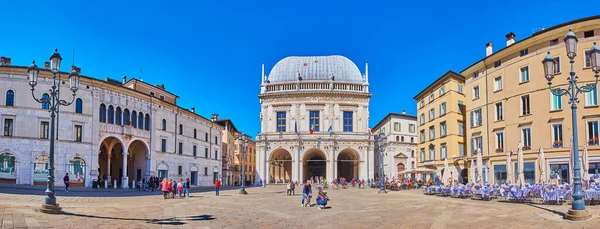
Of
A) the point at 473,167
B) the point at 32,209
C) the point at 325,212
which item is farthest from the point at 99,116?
the point at 473,167

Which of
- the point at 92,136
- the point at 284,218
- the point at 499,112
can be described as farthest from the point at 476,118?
the point at 92,136

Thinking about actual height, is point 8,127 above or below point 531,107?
below

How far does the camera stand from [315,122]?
72.9 meters

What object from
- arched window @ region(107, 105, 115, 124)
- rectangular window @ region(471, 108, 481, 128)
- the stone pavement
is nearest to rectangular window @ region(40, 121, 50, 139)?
arched window @ region(107, 105, 115, 124)

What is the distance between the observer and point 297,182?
68.8 metres

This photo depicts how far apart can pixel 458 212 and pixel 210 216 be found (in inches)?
402

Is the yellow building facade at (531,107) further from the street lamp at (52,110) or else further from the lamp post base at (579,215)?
the street lamp at (52,110)

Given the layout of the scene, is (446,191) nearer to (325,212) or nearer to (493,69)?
(493,69)

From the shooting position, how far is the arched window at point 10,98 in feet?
119

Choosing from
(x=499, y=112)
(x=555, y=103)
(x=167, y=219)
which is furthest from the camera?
(x=499, y=112)

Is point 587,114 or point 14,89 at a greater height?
point 14,89

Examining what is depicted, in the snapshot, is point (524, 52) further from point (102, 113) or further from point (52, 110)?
point (102, 113)

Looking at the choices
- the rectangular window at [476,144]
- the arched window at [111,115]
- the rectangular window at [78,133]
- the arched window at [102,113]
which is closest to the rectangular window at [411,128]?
the rectangular window at [476,144]

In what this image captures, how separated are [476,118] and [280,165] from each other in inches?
1604
